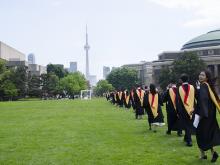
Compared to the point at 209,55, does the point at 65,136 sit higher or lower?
lower

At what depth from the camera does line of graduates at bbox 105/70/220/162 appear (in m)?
10.6

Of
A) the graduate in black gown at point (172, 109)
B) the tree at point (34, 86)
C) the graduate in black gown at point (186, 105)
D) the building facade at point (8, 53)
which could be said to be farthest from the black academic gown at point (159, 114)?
the building facade at point (8, 53)

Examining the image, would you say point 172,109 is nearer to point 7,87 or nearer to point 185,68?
point 185,68

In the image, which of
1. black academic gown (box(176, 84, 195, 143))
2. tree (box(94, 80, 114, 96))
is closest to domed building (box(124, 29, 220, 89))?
tree (box(94, 80, 114, 96))

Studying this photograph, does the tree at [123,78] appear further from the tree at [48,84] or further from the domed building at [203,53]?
the tree at [48,84]

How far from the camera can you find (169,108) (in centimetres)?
1656

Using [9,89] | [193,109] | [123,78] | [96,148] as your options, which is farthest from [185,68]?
[96,148]

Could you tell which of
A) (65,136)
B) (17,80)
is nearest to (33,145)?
(65,136)

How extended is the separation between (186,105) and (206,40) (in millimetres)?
121243

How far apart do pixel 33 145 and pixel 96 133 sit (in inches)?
149

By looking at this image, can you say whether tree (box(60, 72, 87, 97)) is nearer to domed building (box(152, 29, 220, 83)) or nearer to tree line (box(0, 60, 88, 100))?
tree line (box(0, 60, 88, 100))

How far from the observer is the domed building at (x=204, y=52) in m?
118

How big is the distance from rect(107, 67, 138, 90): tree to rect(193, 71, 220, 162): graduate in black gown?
475 feet

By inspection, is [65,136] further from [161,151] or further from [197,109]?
[197,109]
